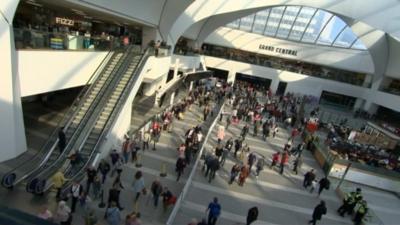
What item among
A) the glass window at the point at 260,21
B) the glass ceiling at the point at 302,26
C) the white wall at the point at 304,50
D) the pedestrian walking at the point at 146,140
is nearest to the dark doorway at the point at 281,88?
the white wall at the point at 304,50

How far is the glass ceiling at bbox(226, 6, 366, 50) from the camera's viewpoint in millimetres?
36672

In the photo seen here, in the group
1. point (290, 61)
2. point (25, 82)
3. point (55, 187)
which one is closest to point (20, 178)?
point (55, 187)

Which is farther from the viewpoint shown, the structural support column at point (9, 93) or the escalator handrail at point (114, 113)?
the escalator handrail at point (114, 113)

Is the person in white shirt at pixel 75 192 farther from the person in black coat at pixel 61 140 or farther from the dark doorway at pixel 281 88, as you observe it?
the dark doorway at pixel 281 88

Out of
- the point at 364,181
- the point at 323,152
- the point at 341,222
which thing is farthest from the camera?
the point at 323,152

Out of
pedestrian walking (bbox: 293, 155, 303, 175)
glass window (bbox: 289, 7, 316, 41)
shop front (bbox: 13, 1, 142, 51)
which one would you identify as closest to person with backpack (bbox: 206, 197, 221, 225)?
pedestrian walking (bbox: 293, 155, 303, 175)

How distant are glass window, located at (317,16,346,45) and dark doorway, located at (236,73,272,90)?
8298 millimetres

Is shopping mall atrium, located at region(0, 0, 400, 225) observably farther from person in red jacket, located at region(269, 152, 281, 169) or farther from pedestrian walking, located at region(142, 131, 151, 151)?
person in red jacket, located at region(269, 152, 281, 169)

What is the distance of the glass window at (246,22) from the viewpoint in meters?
40.5

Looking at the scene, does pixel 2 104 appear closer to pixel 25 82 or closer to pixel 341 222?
pixel 25 82

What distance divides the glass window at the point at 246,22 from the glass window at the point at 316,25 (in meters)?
7.09

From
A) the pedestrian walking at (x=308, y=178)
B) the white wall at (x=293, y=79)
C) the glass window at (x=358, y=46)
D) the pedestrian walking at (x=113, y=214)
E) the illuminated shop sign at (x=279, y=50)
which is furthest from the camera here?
the illuminated shop sign at (x=279, y=50)

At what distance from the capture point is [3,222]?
253 centimetres

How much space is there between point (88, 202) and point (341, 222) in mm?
8810
